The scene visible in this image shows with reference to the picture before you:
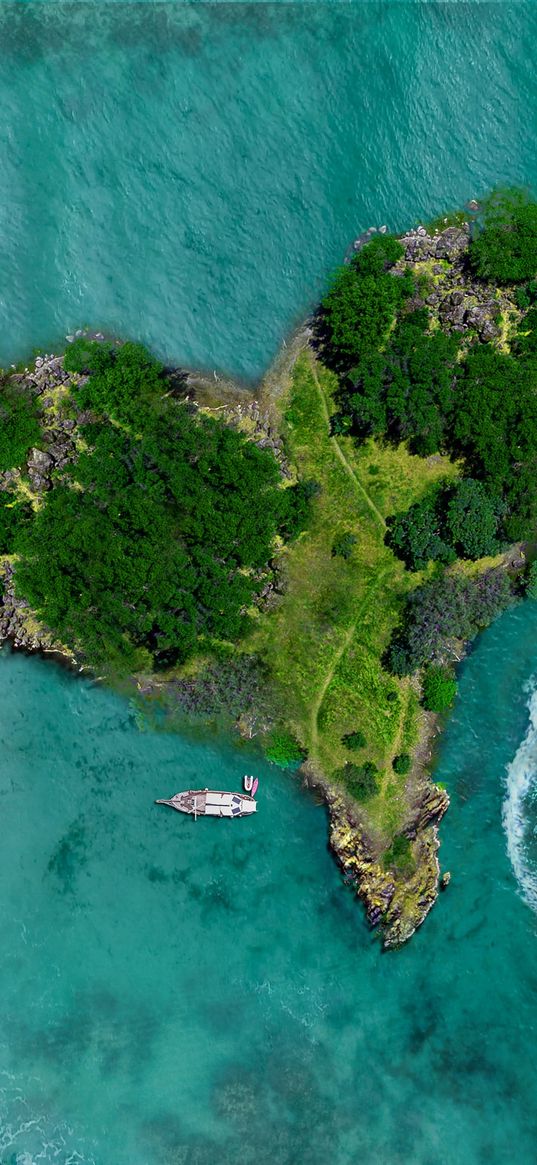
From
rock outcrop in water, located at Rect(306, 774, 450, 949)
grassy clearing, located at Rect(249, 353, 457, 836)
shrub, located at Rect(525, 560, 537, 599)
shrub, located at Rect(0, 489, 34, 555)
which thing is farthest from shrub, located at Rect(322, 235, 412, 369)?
rock outcrop in water, located at Rect(306, 774, 450, 949)

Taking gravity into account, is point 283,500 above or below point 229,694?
above

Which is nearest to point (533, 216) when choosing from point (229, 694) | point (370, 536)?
point (370, 536)

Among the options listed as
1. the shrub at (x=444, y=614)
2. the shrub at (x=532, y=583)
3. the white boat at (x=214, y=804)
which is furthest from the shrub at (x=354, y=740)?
the shrub at (x=532, y=583)

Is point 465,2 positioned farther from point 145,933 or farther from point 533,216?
point 145,933

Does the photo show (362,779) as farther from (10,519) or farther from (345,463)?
(10,519)

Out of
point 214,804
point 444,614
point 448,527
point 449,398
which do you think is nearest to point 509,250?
point 449,398

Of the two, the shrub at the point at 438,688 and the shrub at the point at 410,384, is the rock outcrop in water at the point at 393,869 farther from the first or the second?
the shrub at the point at 410,384

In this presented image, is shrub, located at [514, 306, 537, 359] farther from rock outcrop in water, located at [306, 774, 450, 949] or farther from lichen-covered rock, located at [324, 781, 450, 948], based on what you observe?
lichen-covered rock, located at [324, 781, 450, 948]

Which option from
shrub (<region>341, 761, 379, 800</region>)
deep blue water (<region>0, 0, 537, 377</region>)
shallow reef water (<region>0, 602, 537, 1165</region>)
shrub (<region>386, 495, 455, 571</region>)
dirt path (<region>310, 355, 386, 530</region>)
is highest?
deep blue water (<region>0, 0, 537, 377</region>)
